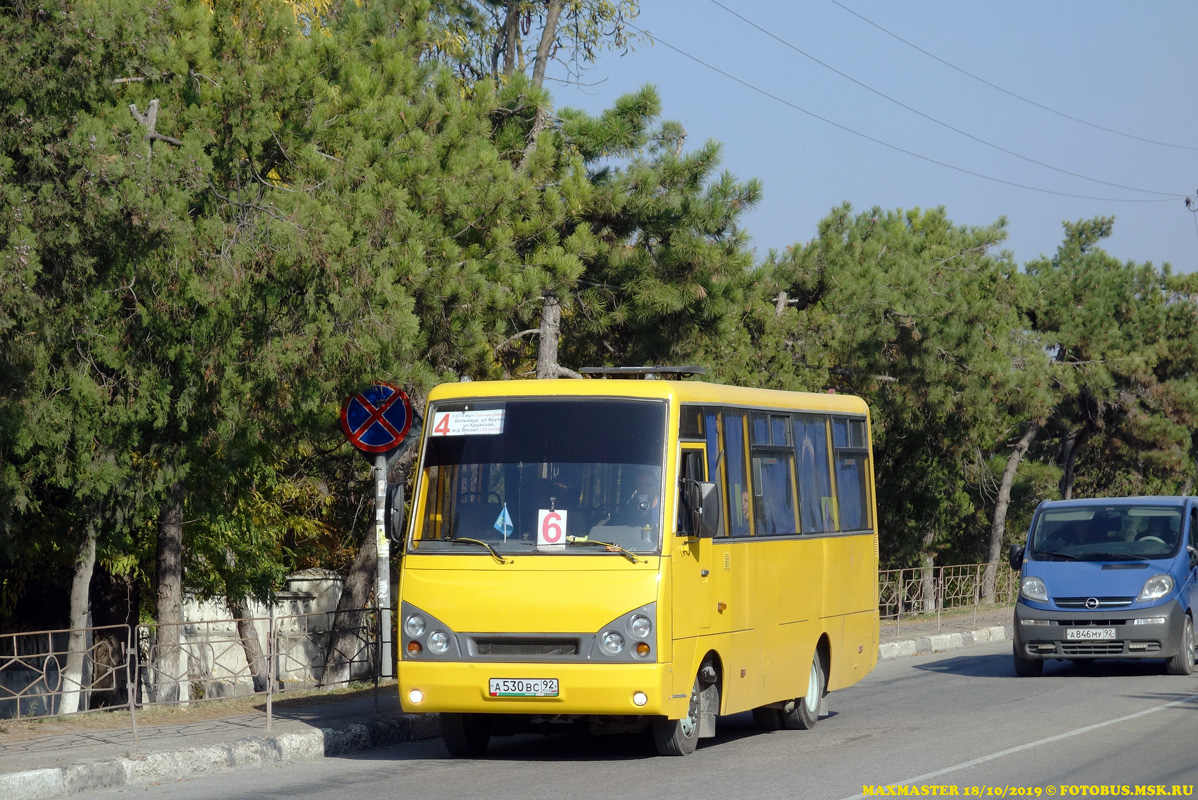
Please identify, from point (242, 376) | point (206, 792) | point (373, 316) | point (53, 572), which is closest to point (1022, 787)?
point (206, 792)

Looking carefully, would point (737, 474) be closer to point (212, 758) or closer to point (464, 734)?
point (464, 734)

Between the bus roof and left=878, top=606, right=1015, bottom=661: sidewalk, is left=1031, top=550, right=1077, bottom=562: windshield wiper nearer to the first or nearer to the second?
left=878, top=606, right=1015, bottom=661: sidewalk

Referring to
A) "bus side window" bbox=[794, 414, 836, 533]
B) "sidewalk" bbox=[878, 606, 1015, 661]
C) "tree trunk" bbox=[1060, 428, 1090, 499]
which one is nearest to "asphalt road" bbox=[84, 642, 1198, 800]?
"bus side window" bbox=[794, 414, 836, 533]

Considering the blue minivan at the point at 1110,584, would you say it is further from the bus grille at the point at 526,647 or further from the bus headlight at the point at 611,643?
the bus grille at the point at 526,647

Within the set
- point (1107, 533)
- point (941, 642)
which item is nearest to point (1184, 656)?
point (1107, 533)

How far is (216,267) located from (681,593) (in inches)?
200

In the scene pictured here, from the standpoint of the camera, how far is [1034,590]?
1666 cm

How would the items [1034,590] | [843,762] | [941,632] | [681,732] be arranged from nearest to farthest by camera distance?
[843,762], [681,732], [1034,590], [941,632]

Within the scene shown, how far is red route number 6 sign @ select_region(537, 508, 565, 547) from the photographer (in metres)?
10.0

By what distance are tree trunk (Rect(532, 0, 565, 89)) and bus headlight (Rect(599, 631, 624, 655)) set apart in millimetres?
14150

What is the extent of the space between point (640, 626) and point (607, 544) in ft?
2.04

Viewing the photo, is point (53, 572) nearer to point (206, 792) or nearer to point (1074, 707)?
point (206, 792)

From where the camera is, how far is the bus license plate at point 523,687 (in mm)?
9727

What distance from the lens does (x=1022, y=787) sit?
28.5ft
